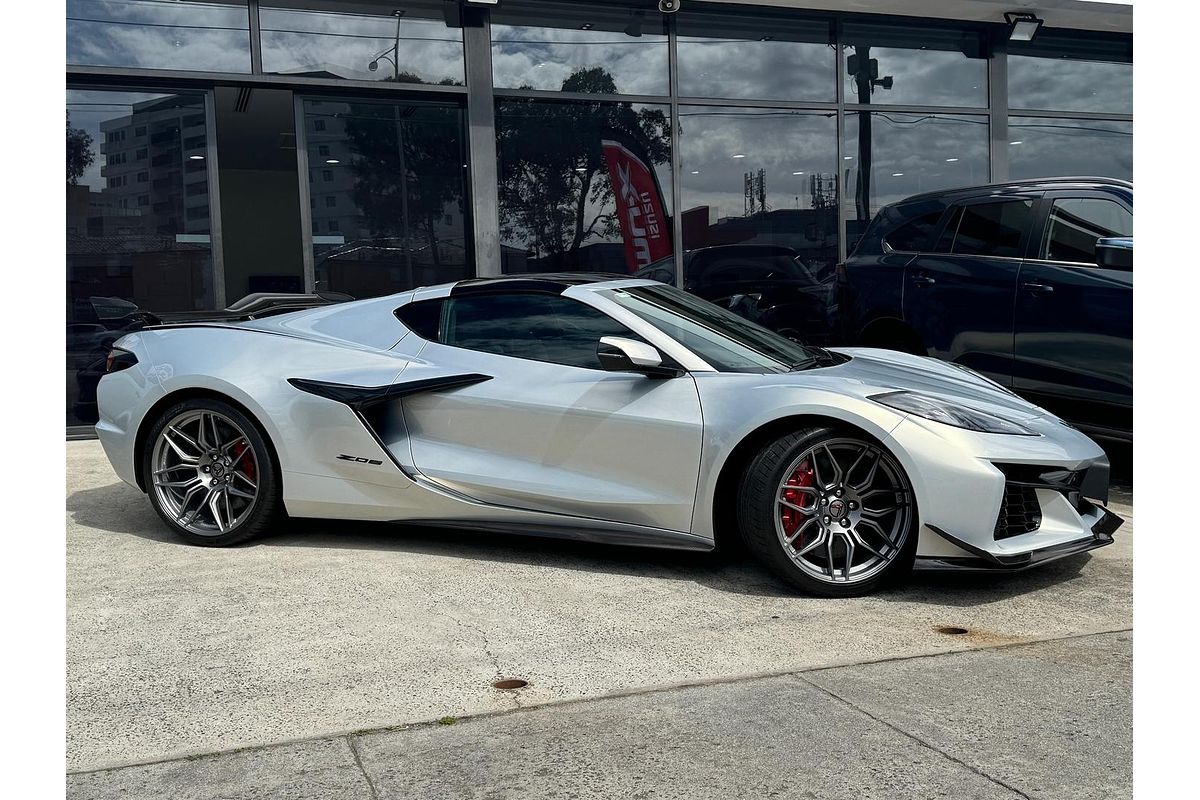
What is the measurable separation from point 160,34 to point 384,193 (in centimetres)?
229

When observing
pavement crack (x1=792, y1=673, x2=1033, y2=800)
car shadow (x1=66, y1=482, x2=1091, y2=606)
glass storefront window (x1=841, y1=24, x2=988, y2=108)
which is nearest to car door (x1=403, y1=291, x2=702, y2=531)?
car shadow (x1=66, y1=482, x2=1091, y2=606)

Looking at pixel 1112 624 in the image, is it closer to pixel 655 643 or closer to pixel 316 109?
pixel 655 643

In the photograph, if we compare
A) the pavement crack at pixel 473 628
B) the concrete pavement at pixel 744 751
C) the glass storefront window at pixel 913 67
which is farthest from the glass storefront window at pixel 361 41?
the concrete pavement at pixel 744 751

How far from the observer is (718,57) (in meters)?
11.6

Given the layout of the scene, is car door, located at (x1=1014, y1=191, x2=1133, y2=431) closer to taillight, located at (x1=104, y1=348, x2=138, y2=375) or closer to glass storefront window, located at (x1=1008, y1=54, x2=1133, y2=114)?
taillight, located at (x1=104, y1=348, x2=138, y2=375)

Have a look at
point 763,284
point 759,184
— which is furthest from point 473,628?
point 759,184

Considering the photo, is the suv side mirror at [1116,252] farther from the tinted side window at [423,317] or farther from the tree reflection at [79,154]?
the tree reflection at [79,154]

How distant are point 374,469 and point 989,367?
423cm

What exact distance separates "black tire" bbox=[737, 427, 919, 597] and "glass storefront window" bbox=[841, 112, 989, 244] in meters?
7.66

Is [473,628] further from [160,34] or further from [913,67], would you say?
[913,67]

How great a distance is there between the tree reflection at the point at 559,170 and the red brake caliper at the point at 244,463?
565 centimetres

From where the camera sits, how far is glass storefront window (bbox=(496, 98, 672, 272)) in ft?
35.9

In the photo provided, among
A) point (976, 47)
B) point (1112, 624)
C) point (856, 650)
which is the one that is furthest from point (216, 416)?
point (976, 47)

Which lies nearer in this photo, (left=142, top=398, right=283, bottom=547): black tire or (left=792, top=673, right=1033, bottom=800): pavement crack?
(left=792, top=673, right=1033, bottom=800): pavement crack
